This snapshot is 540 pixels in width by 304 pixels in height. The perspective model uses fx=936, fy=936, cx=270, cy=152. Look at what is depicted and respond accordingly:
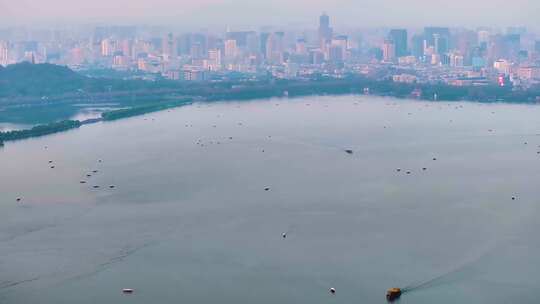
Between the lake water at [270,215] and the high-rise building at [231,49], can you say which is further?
the high-rise building at [231,49]

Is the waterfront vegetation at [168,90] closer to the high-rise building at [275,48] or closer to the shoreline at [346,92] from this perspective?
the shoreline at [346,92]

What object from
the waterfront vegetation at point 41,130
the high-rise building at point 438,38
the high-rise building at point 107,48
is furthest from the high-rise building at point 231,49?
the waterfront vegetation at point 41,130

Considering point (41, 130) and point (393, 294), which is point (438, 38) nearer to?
point (41, 130)

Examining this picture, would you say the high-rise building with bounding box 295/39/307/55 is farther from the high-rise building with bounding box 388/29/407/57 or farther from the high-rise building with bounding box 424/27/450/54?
the high-rise building with bounding box 424/27/450/54

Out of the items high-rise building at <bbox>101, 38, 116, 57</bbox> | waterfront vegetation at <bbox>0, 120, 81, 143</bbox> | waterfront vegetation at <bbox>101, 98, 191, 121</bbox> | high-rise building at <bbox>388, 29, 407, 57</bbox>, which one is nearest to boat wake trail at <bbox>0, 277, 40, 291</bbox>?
waterfront vegetation at <bbox>0, 120, 81, 143</bbox>

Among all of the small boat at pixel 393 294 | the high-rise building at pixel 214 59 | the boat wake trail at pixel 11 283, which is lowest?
the small boat at pixel 393 294

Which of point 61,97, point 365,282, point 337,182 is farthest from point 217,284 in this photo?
point 61,97

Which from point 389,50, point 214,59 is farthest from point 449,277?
point 389,50
